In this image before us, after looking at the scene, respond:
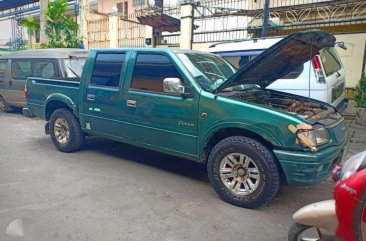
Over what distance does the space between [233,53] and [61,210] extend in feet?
16.2

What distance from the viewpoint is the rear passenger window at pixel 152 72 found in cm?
403

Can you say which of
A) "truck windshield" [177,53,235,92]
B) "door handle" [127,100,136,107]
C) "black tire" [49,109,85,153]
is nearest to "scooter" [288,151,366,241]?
"truck windshield" [177,53,235,92]

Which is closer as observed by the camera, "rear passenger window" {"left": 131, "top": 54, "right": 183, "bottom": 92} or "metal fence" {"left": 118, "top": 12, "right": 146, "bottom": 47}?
"rear passenger window" {"left": 131, "top": 54, "right": 183, "bottom": 92}

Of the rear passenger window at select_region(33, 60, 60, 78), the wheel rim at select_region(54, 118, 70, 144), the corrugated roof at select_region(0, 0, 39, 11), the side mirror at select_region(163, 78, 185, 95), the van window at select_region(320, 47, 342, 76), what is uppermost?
the corrugated roof at select_region(0, 0, 39, 11)

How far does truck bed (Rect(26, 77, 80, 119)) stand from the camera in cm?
517

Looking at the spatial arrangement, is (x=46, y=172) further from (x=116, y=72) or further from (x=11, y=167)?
(x=116, y=72)

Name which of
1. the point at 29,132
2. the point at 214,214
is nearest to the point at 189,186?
the point at 214,214

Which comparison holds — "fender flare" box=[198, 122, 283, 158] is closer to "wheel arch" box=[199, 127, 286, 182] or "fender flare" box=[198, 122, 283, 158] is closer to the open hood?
"wheel arch" box=[199, 127, 286, 182]

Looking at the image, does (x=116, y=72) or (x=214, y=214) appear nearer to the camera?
(x=214, y=214)

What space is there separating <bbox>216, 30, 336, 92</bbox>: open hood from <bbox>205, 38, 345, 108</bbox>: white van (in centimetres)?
120

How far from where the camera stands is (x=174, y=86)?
369cm

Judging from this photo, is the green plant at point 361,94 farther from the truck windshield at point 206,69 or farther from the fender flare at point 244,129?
the fender flare at point 244,129

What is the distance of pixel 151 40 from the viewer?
12227mm

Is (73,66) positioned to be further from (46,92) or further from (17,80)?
(17,80)
